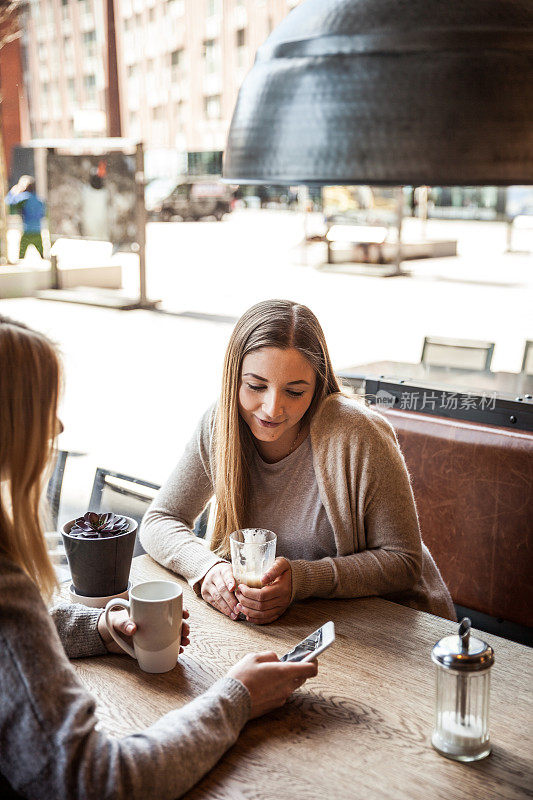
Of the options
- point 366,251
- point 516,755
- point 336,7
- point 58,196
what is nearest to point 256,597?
point 516,755

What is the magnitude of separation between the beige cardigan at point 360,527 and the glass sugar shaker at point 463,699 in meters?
0.45

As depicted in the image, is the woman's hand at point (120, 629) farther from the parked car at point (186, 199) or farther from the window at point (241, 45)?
the window at point (241, 45)

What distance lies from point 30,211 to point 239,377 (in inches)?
370

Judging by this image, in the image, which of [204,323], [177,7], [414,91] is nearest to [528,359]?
[414,91]

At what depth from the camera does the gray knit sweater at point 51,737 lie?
2.82 ft

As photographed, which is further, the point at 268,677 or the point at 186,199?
the point at 186,199

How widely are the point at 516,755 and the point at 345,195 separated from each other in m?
15.4

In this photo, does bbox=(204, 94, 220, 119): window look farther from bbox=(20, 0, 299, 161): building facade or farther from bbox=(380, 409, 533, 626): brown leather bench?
bbox=(380, 409, 533, 626): brown leather bench

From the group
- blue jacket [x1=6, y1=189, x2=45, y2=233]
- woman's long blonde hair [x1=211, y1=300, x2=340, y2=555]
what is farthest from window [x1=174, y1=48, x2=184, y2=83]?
woman's long blonde hair [x1=211, y1=300, x2=340, y2=555]

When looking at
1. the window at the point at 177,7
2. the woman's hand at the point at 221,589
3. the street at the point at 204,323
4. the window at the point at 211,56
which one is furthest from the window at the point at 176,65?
the woman's hand at the point at 221,589

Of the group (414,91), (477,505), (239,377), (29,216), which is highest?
(29,216)

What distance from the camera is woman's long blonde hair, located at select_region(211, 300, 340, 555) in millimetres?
1667

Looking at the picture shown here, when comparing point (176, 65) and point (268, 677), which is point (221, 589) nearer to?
point (268, 677)

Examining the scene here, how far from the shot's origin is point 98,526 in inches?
55.4
